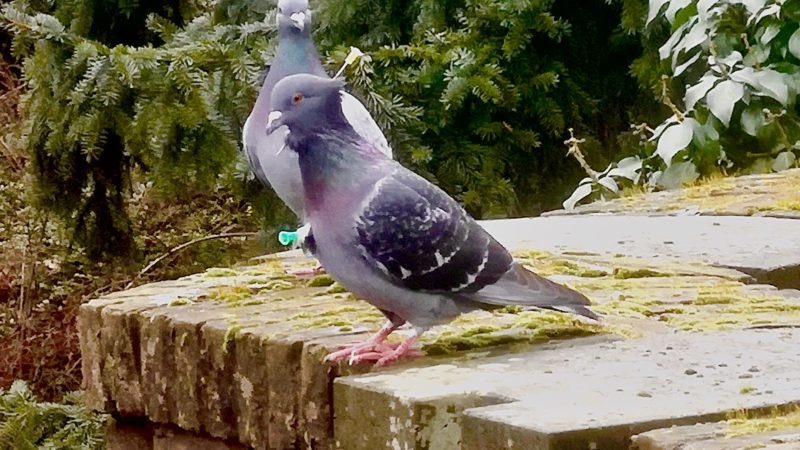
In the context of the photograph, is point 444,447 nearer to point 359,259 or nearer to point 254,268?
point 359,259

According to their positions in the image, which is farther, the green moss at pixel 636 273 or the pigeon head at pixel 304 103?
the green moss at pixel 636 273

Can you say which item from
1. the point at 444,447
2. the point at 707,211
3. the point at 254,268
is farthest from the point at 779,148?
the point at 444,447

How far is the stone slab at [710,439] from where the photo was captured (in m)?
1.26

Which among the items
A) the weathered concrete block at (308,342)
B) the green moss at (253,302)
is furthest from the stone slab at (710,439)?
the green moss at (253,302)

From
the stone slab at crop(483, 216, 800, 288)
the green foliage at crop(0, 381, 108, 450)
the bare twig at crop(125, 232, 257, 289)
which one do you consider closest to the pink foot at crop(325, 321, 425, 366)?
the stone slab at crop(483, 216, 800, 288)

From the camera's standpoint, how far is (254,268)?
8.56ft

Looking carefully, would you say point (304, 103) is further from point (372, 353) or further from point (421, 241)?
point (372, 353)

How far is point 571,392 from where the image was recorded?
1.52m

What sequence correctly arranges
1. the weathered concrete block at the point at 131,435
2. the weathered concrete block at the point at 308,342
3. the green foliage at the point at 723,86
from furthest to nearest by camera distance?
the green foliage at the point at 723,86 → the weathered concrete block at the point at 131,435 → the weathered concrete block at the point at 308,342

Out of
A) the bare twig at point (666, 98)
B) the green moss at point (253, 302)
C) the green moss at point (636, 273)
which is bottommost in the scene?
the green moss at point (636, 273)

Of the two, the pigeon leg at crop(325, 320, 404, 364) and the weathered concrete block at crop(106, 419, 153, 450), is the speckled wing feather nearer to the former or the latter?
the pigeon leg at crop(325, 320, 404, 364)

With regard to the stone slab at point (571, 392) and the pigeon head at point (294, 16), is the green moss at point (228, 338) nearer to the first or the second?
the stone slab at point (571, 392)

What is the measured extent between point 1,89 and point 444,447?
756cm

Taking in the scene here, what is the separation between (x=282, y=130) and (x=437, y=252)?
2.37ft
